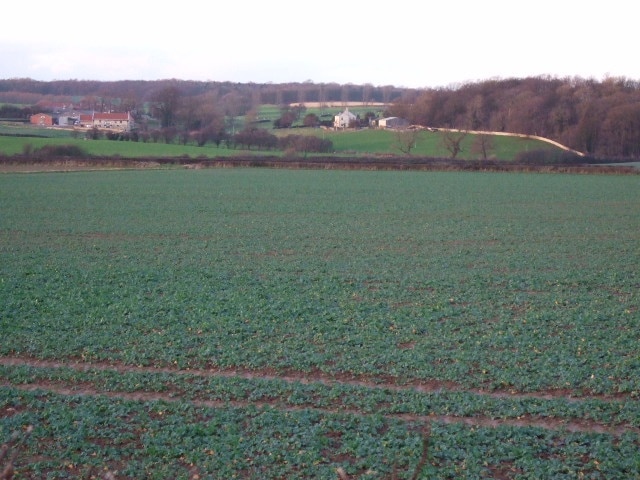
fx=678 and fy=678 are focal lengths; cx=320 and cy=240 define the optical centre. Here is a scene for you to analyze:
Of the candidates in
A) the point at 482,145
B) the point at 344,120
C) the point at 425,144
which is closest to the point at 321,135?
the point at 425,144

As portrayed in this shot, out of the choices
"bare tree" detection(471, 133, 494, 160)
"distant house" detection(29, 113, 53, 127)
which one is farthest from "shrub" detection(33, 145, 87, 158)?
"bare tree" detection(471, 133, 494, 160)

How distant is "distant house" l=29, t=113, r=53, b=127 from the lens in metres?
101

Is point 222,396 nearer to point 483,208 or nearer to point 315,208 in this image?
point 315,208

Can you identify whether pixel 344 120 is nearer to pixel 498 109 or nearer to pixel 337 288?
pixel 498 109

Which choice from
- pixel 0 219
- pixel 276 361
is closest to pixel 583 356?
pixel 276 361

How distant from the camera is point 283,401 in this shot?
28.9 ft

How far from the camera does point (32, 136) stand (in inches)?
2982

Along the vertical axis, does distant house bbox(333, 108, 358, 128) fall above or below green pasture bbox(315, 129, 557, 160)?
above

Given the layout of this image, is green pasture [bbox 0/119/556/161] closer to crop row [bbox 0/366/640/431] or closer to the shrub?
the shrub

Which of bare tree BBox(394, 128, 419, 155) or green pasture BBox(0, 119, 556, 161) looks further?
bare tree BBox(394, 128, 419, 155)

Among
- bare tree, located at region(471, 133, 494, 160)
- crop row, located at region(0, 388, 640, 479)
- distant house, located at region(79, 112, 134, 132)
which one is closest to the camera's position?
A: crop row, located at region(0, 388, 640, 479)

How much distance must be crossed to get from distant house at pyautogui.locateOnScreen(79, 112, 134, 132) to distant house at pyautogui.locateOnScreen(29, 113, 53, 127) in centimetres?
→ 512

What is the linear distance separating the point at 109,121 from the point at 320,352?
101010 mm

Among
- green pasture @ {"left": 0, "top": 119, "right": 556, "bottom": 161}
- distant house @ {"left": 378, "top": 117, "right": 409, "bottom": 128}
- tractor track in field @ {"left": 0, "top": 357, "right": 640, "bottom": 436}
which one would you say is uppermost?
distant house @ {"left": 378, "top": 117, "right": 409, "bottom": 128}
